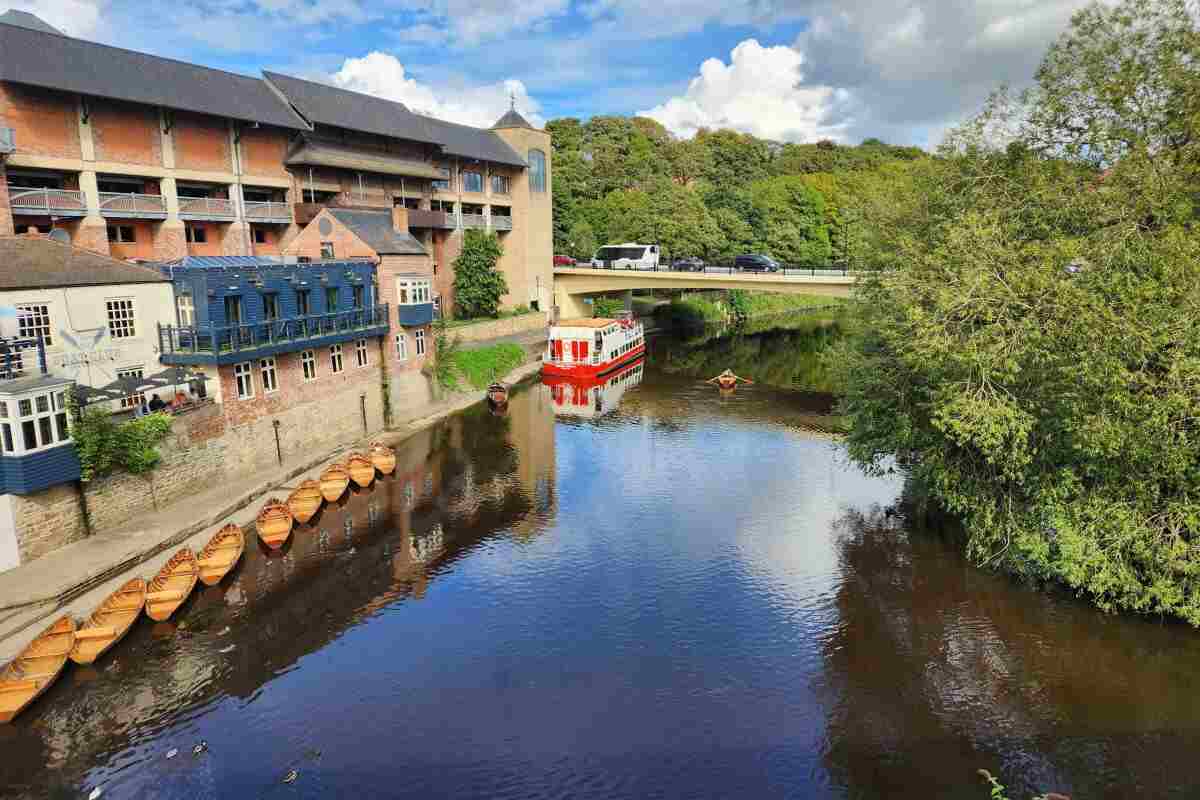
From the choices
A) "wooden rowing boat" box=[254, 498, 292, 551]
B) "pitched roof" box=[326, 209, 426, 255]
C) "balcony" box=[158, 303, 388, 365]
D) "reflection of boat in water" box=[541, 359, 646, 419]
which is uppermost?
"pitched roof" box=[326, 209, 426, 255]

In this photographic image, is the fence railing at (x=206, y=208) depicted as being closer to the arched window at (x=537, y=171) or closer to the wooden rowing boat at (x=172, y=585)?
the wooden rowing boat at (x=172, y=585)

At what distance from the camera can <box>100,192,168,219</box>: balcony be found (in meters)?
38.8

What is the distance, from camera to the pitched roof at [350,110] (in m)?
49.6

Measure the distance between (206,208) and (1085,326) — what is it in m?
42.7

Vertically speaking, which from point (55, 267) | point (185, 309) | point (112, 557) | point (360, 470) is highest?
point (55, 267)

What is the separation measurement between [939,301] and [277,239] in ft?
139

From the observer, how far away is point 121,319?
2953 centimetres

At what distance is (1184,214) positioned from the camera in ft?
59.4

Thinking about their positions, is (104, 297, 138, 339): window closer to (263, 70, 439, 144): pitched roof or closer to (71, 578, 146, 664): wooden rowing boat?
(71, 578, 146, 664): wooden rowing boat

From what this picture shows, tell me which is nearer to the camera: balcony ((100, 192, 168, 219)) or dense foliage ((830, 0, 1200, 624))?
dense foliage ((830, 0, 1200, 624))

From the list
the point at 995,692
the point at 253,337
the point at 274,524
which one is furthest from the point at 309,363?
the point at 995,692

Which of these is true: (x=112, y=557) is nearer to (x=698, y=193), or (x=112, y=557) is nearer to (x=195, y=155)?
(x=195, y=155)

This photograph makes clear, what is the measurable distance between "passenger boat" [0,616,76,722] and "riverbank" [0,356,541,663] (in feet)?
2.70

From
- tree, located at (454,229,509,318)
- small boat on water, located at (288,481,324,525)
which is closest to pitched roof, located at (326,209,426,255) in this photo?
small boat on water, located at (288,481,324,525)
